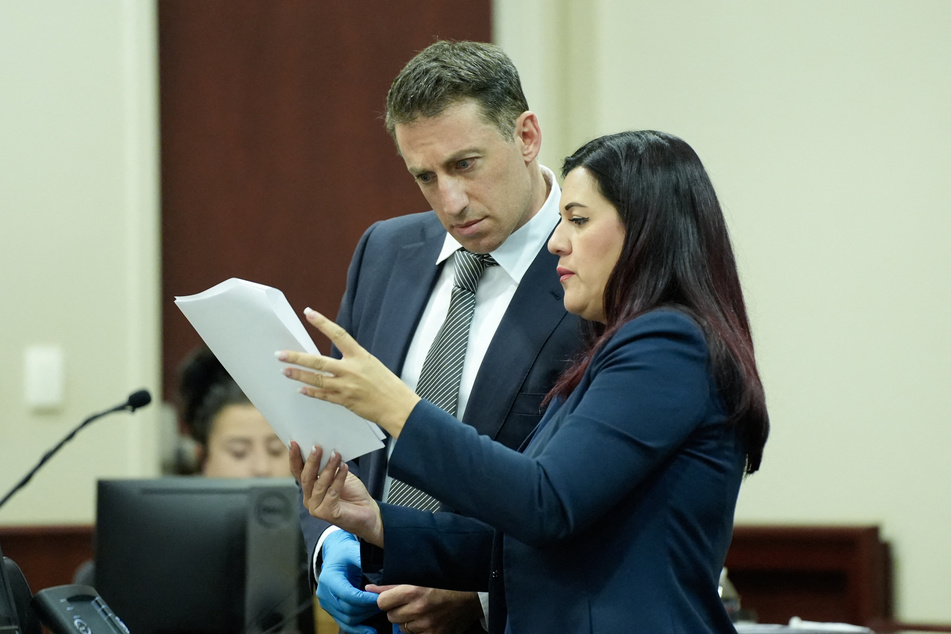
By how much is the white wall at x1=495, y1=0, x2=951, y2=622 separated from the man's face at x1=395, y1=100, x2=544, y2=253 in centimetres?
183

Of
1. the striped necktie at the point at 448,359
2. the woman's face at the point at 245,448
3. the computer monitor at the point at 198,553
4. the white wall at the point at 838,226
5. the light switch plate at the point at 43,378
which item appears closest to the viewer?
the striped necktie at the point at 448,359

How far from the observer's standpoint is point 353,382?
134 cm

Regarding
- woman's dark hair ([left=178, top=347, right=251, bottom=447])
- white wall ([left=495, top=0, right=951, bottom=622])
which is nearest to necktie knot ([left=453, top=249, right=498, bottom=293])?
woman's dark hair ([left=178, top=347, right=251, bottom=447])

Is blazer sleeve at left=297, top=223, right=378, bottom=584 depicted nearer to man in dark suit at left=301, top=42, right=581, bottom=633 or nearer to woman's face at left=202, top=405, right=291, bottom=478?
man in dark suit at left=301, top=42, right=581, bottom=633

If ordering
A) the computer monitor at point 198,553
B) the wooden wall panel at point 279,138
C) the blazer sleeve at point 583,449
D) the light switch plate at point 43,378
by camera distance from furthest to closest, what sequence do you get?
the wooden wall panel at point 279,138 < the light switch plate at point 43,378 < the computer monitor at point 198,553 < the blazer sleeve at point 583,449

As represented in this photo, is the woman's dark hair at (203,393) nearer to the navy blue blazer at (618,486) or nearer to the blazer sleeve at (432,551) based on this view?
the blazer sleeve at (432,551)

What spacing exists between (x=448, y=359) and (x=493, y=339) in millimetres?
83

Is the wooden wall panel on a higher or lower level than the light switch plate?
higher

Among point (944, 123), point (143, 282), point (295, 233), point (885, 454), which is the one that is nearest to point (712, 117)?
point (944, 123)

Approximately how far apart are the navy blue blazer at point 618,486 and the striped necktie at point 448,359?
38 centimetres

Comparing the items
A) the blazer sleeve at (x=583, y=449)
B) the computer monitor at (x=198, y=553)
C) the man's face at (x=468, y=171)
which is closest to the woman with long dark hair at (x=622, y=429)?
the blazer sleeve at (x=583, y=449)

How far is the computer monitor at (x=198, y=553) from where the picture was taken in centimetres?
212

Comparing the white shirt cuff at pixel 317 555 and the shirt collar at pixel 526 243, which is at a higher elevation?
the shirt collar at pixel 526 243

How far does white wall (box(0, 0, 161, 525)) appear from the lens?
375 centimetres
